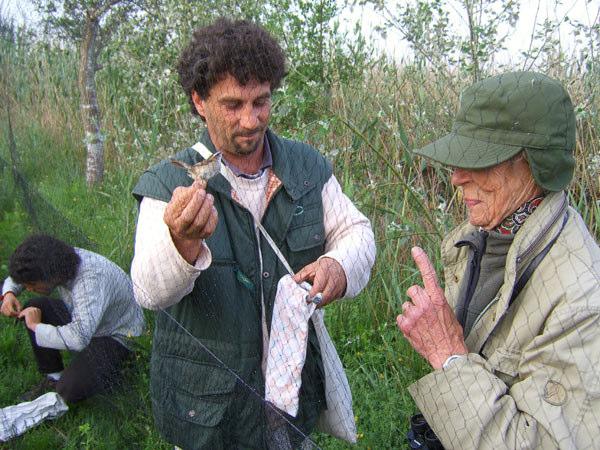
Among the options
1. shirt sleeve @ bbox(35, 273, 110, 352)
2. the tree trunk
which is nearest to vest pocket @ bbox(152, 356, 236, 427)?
shirt sleeve @ bbox(35, 273, 110, 352)

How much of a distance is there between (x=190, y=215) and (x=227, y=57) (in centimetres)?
53

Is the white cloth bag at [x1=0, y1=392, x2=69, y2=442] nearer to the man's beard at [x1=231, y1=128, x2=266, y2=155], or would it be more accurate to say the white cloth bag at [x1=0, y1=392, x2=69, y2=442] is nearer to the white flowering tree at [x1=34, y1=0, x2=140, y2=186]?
the man's beard at [x1=231, y1=128, x2=266, y2=155]

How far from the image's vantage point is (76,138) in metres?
4.68

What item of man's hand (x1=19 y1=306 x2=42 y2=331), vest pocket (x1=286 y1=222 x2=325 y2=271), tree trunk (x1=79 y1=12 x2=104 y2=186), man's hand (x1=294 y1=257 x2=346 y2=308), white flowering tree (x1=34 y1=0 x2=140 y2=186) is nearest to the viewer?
man's hand (x1=294 y1=257 x2=346 y2=308)

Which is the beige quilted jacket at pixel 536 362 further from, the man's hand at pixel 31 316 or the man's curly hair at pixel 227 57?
the man's hand at pixel 31 316

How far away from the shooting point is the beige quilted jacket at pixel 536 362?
1.12 m

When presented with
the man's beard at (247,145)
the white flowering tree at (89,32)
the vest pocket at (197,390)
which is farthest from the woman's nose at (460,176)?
the white flowering tree at (89,32)

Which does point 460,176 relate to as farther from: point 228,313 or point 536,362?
point 228,313

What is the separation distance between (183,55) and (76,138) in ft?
10.8

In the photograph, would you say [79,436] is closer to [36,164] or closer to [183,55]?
[183,55]

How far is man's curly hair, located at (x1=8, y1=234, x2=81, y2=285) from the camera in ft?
8.80

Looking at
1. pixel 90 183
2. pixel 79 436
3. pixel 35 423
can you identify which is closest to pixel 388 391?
pixel 79 436

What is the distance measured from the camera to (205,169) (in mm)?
1424

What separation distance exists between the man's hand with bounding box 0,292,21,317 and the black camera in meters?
2.37
